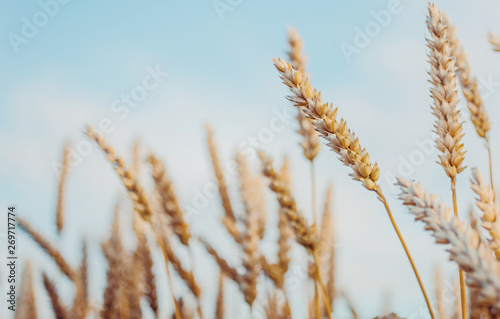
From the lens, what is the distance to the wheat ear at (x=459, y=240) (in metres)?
0.46

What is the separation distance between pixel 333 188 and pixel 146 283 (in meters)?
1.53

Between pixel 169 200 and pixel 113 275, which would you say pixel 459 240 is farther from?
pixel 113 275

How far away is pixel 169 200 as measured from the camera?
5.74 ft

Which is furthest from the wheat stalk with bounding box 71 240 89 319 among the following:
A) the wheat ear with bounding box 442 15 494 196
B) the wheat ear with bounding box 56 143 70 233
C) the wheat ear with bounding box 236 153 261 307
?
the wheat ear with bounding box 442 15 494 196

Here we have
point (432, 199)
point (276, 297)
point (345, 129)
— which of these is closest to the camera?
point (432, 199)

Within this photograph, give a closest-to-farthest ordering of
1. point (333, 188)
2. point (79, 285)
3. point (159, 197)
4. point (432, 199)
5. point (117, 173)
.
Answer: point (432, 199) < point (117, 173) < point (159, 197) < point (79, 285) < point (333, 188)

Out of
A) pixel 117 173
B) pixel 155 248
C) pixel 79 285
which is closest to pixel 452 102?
pixel 117 173

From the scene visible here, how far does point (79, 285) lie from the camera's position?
2.44 meters

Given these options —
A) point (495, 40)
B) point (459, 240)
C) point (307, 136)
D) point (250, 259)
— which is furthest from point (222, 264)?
point (459, 240)

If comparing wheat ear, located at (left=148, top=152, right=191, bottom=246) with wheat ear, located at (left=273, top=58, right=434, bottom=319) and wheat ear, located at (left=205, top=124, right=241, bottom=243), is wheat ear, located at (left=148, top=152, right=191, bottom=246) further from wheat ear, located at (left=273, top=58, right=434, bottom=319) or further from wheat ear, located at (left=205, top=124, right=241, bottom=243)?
wheat ear, located at (left=273, top=58, right=434, bottom=319)

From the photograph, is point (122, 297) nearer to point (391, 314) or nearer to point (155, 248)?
point (155, 248)

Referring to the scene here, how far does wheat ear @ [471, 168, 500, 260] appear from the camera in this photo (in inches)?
25.4

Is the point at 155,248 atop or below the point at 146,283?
atop

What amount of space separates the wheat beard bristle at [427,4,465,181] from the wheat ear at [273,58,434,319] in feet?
0.50
